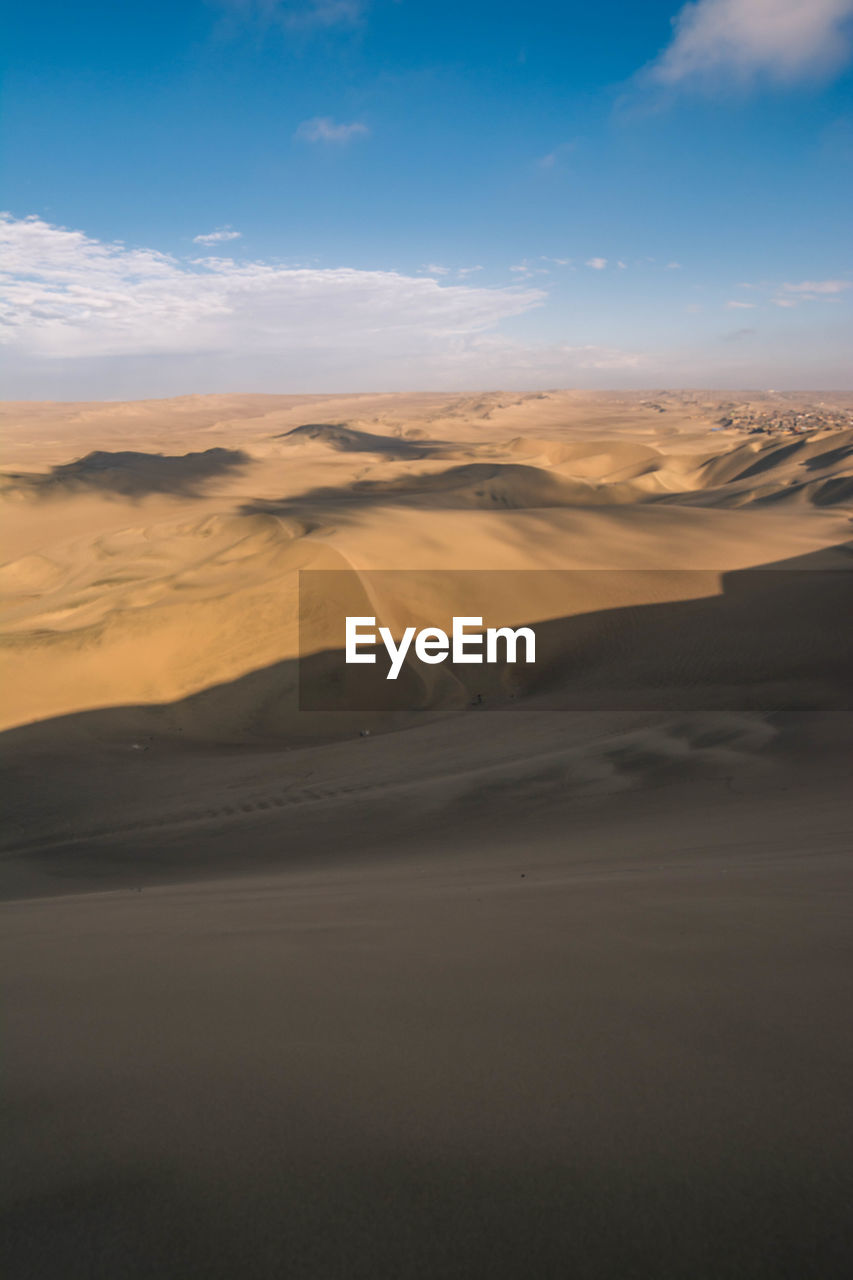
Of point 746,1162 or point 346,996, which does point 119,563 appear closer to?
point 346,996

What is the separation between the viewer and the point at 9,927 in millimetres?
3910

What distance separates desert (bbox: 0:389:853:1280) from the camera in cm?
146

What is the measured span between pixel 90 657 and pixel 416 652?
211 inches

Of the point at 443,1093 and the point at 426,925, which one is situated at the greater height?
the point at 443,1093

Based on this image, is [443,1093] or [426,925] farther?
[426,925]

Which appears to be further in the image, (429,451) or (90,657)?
(429,451)

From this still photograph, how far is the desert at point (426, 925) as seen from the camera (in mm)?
1458

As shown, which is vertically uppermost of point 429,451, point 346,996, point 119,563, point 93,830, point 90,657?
point 429,451

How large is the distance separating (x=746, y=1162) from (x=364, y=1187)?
74 cm

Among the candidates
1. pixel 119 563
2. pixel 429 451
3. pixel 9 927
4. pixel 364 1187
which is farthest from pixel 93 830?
pixel 429 451

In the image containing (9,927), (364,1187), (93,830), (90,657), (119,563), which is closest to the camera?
(364,1187)

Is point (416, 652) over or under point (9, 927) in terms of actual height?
over

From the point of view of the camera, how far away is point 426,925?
11.1 feet

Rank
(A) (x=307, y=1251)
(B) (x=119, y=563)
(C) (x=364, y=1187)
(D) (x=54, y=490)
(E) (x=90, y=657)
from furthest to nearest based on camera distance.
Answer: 1. (D) (x=54, y=490)
2. (B) (x=119, y=563)
3. (E) (x=90, y=657)
4. (C) (x=364, y=1187)
5. (A) (x=307, y=1251)
